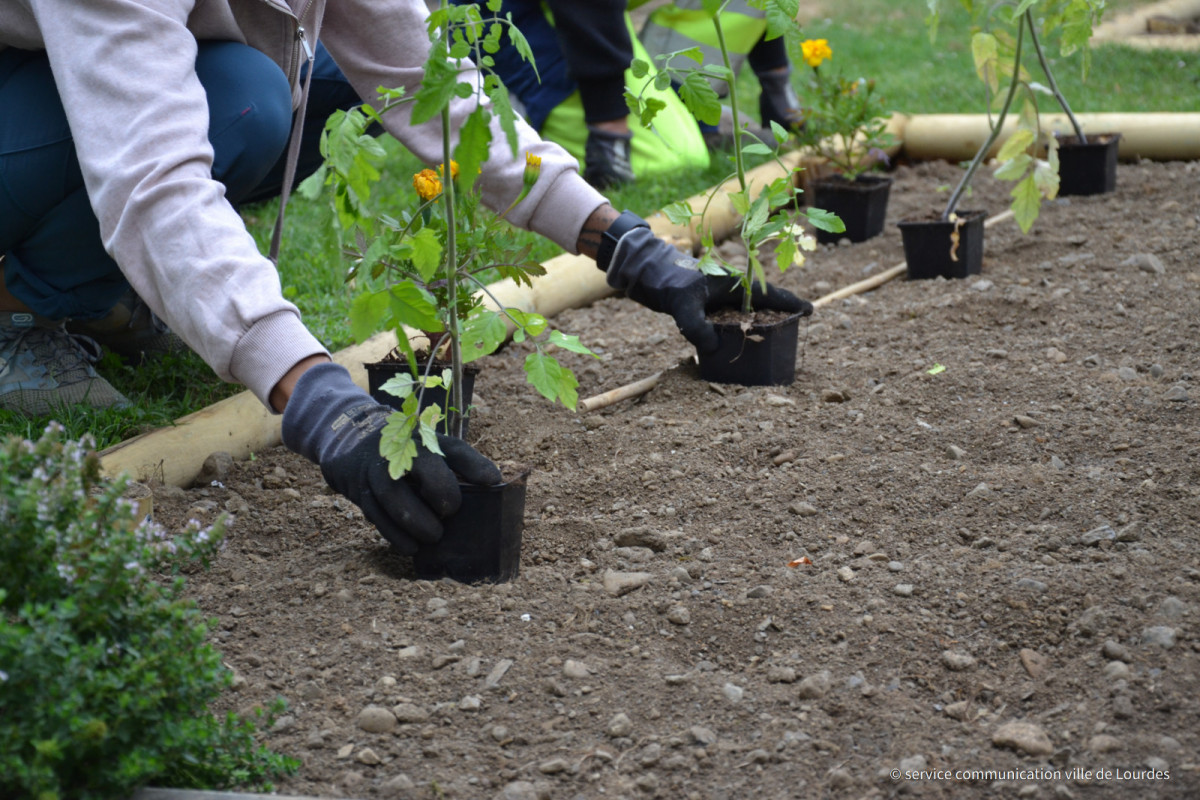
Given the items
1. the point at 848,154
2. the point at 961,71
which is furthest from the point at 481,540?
the point at 961,71

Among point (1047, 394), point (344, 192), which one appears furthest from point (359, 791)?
point (1047, 394)

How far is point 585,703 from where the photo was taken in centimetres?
144

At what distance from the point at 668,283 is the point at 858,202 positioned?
162 centimetres

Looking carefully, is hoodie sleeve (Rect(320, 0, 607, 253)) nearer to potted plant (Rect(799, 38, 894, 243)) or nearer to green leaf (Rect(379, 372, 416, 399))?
green leaf (Rect(379, 372, 416, 399))

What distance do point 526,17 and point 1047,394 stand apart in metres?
3.14

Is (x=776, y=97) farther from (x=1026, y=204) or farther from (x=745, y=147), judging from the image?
(x=745, y=147)

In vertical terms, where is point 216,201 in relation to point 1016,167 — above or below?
above

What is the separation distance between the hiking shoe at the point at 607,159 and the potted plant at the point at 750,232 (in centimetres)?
187

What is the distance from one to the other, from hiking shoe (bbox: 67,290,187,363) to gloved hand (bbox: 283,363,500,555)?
1.06m

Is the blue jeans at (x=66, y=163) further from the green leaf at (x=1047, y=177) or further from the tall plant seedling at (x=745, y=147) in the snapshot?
the green leaf at (x=1047, y=177)

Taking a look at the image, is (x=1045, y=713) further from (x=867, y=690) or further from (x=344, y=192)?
(x=344, y=192)

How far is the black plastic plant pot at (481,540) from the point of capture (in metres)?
1.65

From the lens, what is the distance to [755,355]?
7.93 ft

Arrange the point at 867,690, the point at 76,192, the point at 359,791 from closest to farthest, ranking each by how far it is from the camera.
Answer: the point at 359,791, the point at 867,690, the point at 76,192
